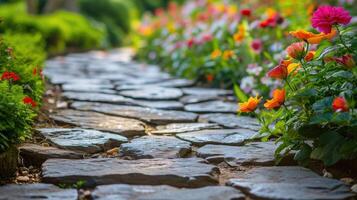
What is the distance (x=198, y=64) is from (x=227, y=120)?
1.93 m

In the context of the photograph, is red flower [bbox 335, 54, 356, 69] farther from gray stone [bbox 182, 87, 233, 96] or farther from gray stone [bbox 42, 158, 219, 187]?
gray stone [bbox 182, 87, 233, 96]

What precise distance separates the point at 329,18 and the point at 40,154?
4.34 feet

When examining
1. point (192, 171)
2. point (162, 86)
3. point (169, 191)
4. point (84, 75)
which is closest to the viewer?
point (169, 191)

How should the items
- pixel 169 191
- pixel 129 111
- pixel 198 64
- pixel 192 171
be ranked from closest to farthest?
pixel 169 191 → pixel 192 171 → pixel 129 111 → pixel 198 64

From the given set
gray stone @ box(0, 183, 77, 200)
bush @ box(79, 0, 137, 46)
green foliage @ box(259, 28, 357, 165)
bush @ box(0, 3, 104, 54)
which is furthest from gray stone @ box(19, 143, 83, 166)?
bush @ box(79, 0, 137, 46)

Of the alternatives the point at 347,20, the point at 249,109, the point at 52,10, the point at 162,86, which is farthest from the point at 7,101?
the point at 52,10

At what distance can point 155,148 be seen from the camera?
250 cm

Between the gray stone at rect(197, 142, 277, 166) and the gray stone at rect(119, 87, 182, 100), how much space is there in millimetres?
1559

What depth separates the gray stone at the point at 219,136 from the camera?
266 cm

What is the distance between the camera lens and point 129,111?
3477 millimetres

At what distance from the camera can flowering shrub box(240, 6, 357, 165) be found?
2043 millimetres

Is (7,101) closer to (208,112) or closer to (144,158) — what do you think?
(144,158)

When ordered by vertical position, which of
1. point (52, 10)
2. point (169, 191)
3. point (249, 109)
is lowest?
point (169, 191)

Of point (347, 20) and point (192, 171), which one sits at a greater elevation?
point (347, 20)
